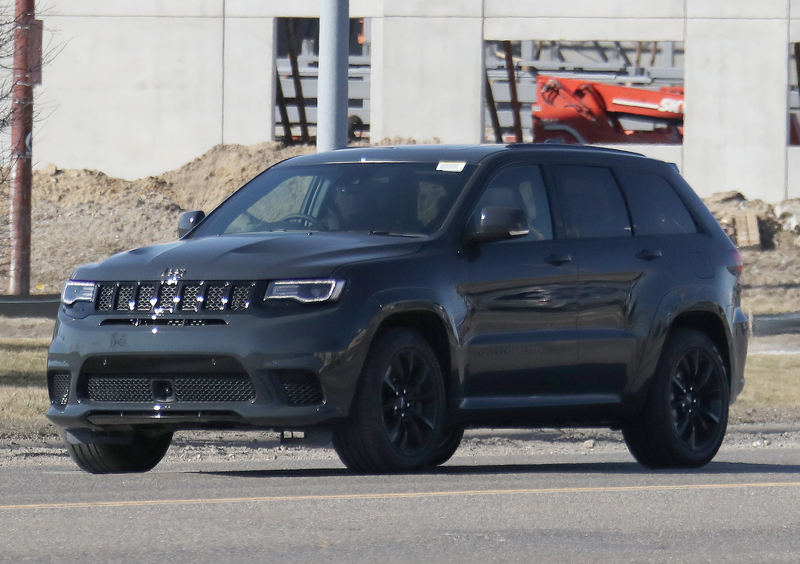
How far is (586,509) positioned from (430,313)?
157cm

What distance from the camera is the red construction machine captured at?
38.0 m

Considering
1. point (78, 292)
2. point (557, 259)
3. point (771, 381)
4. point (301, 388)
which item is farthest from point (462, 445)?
point (771, 381)

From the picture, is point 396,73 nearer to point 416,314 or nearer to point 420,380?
point 416,314

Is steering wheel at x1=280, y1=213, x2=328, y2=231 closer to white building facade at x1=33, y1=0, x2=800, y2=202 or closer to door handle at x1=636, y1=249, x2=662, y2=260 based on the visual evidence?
door handle at x1=636, y1=249, x2=662, y2=260

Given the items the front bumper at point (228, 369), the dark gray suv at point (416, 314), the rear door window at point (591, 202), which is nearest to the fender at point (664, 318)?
the dark gray suv at point (416, 314)

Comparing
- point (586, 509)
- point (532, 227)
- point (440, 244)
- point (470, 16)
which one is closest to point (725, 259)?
point (532, 227)

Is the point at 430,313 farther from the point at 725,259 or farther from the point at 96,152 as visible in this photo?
the point at 96,152

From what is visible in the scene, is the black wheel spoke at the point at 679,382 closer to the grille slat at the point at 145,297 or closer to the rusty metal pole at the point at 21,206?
the grille slat at the point at 145,297

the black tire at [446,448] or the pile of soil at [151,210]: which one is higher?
the pile of soil at [151,210]

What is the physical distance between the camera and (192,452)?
11.9 meters

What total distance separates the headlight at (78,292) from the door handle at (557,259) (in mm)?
2517

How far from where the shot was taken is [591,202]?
33.8 feet

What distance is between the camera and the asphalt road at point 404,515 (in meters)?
6.64

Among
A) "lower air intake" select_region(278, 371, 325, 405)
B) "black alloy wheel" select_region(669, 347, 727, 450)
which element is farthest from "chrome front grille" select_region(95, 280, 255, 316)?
"black alloy wheel" select_region(669, 347, 727, 450)
